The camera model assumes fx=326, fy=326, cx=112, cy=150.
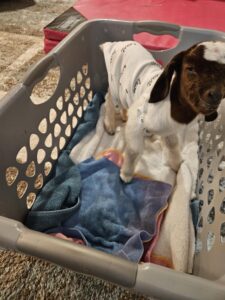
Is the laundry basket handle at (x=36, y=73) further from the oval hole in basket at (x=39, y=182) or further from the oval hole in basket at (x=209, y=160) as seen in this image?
the oval hole in basket at (x=209, y=160)

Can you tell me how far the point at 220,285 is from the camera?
1.37ft

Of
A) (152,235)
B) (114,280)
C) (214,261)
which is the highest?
(114,280)

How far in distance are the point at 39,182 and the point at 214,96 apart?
0.54 m

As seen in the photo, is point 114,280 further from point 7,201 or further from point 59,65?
point 59,65

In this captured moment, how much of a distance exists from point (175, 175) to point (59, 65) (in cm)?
47

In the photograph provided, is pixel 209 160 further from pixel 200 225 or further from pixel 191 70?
pixel 191 70

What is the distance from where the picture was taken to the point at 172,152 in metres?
0.99

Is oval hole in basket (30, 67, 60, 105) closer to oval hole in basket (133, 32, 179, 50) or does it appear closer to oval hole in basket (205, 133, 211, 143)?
oval hole in basket (133, 32, 179, 50)

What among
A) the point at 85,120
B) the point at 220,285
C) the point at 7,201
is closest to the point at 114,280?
the point at 220,285

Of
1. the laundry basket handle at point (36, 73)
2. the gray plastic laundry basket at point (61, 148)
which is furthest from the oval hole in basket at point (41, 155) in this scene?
the laundry basket handle at point (36, 73)

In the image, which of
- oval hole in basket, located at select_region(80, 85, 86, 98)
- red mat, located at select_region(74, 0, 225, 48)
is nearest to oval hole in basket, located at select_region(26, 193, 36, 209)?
oval hole in basket, located at select_region(80, 85, 86, 98)

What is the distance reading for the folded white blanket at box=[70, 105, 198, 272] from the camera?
0.78m

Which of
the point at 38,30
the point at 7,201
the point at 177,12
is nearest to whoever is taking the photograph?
the point at 7,201

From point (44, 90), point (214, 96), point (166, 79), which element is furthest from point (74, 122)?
point (214, 96)
